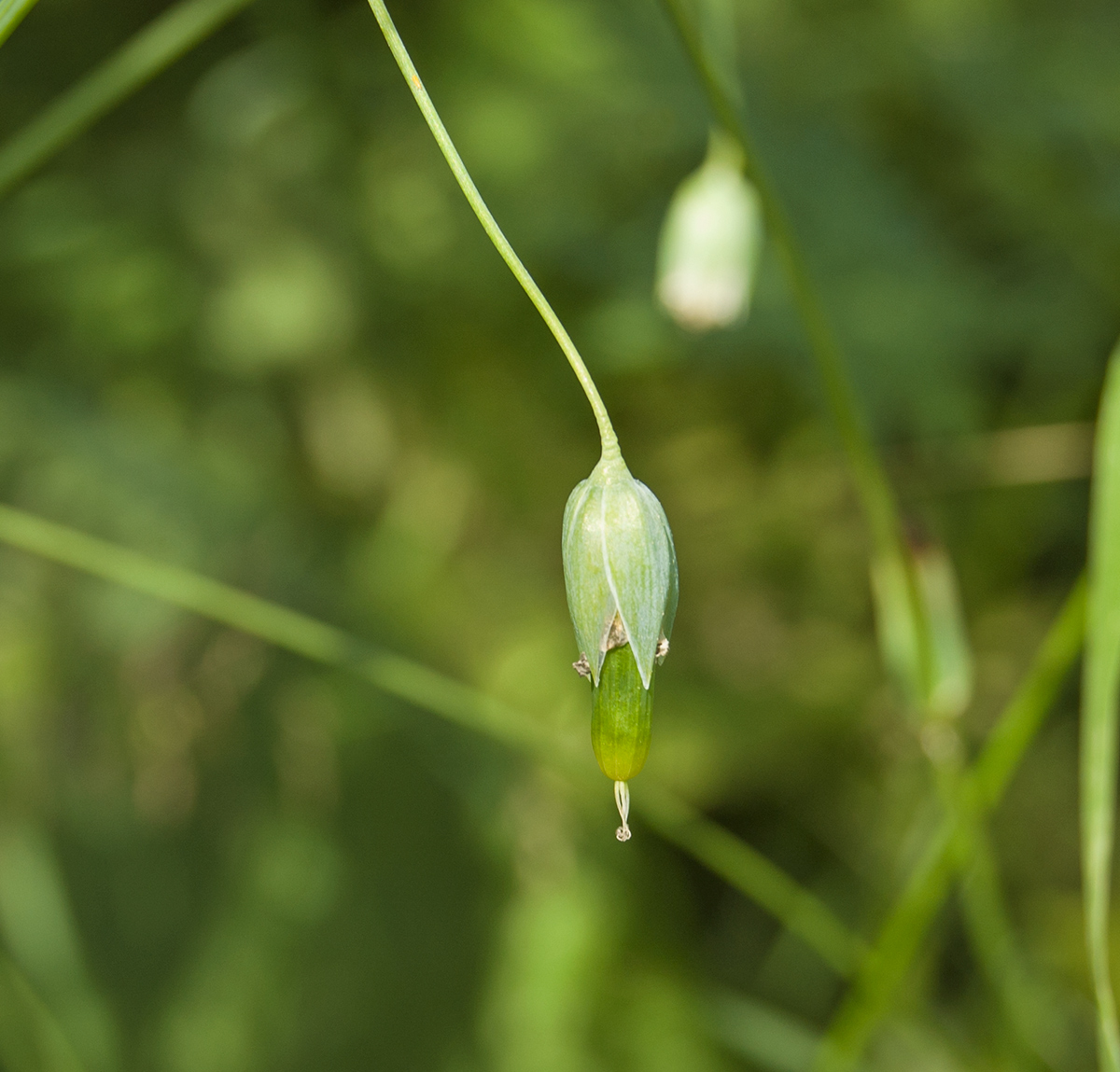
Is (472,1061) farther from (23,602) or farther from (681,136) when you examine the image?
(681,136)

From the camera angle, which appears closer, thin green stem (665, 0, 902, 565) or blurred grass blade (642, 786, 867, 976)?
thin green stem (665, 0, 902, 565)

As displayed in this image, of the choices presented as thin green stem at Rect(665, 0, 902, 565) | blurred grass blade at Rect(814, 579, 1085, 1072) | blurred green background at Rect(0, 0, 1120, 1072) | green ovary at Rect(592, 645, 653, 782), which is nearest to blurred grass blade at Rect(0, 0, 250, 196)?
thin green stem at Rect(665, 0, 902, 565)

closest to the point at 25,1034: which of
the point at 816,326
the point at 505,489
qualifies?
the point at 505,489

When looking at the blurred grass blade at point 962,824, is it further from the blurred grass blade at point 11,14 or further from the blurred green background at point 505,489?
the blurred grass blade at point 11,14

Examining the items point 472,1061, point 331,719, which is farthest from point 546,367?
point 472,1061

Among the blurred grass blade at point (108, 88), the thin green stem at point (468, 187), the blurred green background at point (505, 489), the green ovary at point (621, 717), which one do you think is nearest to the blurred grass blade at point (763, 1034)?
the blurred green background at point (505, 489)

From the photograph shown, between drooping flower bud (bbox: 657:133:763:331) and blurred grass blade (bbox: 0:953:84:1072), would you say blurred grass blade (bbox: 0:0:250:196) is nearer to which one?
drooping flower bud (bbox: 657:133:763:331)

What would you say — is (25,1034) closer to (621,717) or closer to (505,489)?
(505,489)
